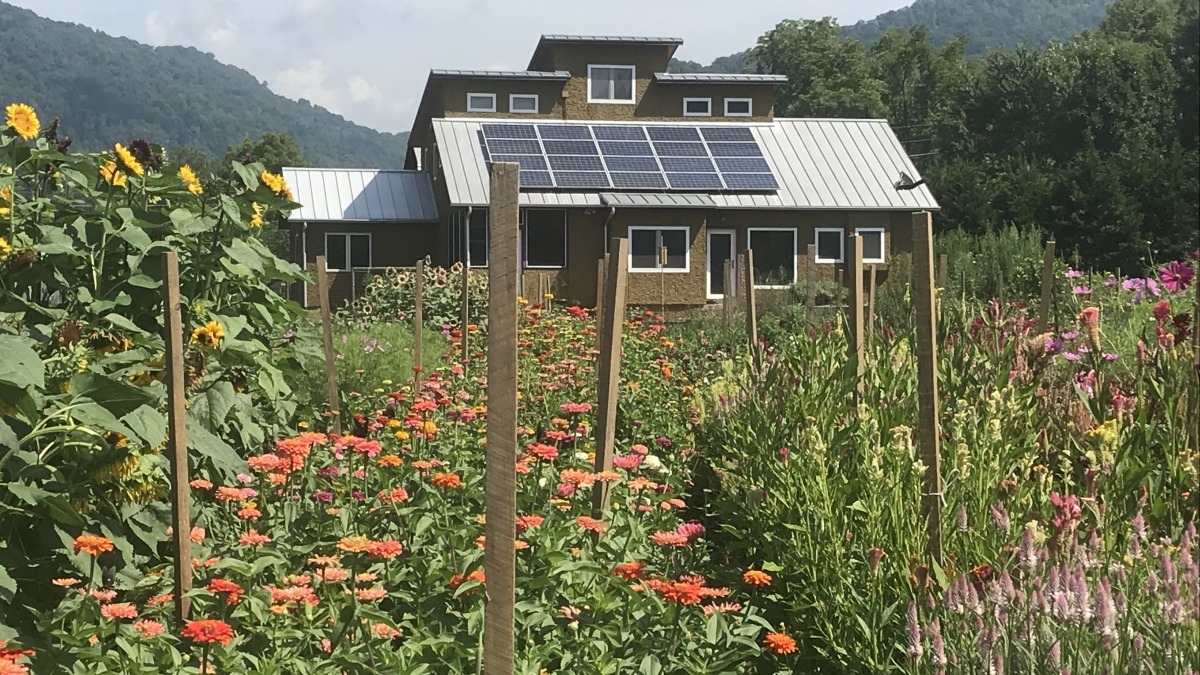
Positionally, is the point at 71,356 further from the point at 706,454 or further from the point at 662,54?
the point at 662,54

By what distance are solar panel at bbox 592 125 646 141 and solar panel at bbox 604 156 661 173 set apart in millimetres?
870

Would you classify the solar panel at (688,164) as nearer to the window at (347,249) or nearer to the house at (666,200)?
the house at (666,200)

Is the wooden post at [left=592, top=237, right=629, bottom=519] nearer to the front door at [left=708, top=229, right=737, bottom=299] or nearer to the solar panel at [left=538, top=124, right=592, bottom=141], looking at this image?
the front door at [left=708, top=229, right=737, bottom=299]

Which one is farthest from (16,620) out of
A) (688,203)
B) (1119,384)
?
(688,203)

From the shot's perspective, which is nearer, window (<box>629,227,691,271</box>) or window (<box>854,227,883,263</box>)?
window (<box>629,227,691,271</box>)

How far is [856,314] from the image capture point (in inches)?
229

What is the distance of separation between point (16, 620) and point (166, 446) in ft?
2.98

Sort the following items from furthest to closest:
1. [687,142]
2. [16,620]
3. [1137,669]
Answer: [687,142] < [16,620] < [1137,669]

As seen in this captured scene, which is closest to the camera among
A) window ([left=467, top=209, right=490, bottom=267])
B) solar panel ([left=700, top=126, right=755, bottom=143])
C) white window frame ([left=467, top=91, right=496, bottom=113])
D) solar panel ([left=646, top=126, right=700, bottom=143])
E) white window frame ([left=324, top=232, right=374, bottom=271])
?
window ([left=467, top=209, right=490, bottom=267])

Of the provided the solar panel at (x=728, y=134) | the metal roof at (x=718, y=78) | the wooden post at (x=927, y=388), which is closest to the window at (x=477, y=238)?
the solar panel at (x=728, y=134)

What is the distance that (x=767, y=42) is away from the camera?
59531mm

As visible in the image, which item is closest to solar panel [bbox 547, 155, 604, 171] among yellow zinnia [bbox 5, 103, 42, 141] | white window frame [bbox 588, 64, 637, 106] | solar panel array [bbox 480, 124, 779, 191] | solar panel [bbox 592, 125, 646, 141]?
solar panel array [bbox 480, 124, 779, 191]

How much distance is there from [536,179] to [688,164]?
3.59 metres

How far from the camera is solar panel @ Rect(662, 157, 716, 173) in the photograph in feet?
86.0
